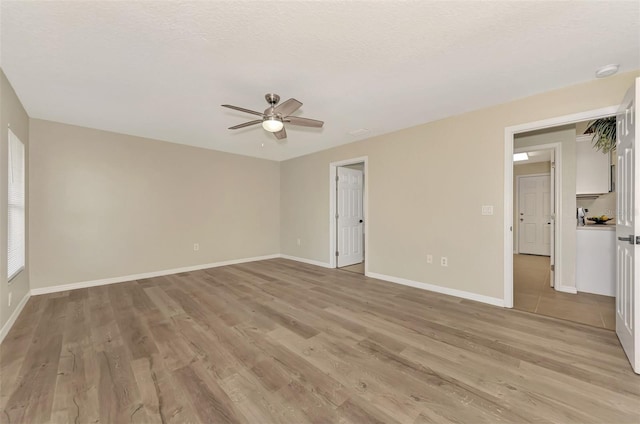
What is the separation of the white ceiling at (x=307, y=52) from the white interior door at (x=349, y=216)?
7.41 ft

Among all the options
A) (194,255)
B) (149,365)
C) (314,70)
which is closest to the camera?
(149,365)

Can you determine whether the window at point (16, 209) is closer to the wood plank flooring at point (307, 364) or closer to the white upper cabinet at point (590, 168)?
the wood plank flooring at point (307, 364)

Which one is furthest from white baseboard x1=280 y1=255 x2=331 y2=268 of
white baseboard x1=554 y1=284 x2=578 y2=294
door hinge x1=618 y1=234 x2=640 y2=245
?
door hinge x1=618 y1=234 x2=640 y2=245

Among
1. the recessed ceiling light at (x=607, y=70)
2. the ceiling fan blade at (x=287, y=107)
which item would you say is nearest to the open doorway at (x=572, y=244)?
the recessed ceiling light at (x=607, y=70)

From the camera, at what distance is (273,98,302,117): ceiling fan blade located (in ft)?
7.72

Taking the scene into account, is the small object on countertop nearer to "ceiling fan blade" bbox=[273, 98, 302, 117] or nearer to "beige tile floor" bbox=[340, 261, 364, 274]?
"beige tile floor" bbox=[340, 261, 364, 274]

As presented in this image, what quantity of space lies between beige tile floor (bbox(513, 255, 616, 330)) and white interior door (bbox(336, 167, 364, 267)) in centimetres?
290

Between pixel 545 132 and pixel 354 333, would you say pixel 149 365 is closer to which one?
pixel 354 333

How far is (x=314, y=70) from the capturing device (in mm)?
2348

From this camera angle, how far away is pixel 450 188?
3555 mm

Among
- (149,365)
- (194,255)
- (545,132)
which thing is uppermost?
(545,132)

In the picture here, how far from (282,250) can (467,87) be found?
5094 mm

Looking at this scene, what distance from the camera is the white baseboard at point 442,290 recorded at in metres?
3.17

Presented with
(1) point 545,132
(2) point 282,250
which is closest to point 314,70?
(1) point 545,132
